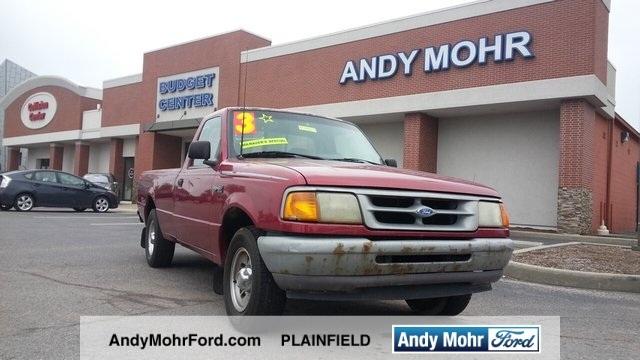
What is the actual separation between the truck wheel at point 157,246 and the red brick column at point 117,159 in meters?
28.6

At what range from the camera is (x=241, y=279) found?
404cm

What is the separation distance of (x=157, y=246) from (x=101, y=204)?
13.6m

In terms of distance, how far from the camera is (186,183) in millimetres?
5566

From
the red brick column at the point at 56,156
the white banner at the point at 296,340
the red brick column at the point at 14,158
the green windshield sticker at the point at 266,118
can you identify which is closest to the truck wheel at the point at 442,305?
the white banner at the point at 296,340

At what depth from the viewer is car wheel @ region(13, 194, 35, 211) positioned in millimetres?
16828

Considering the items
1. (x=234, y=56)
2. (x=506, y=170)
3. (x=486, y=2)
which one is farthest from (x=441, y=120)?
(x=234, y=56)

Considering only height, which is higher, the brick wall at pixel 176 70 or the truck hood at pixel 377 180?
the brick wall at pixel 176 70

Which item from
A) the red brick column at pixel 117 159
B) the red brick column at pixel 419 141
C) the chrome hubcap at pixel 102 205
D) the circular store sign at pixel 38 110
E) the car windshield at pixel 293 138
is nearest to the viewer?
the car windshield at pixel 293 138

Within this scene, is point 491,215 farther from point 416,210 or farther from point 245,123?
point 245,123

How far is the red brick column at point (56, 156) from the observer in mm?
39688

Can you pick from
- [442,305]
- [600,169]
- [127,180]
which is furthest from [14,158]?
[442,305]

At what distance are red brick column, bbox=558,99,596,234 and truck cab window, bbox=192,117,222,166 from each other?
12989mm

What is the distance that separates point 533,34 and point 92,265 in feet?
47.3

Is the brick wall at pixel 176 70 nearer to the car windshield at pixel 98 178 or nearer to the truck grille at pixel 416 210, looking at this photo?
the car windshield at pixel 98 178
